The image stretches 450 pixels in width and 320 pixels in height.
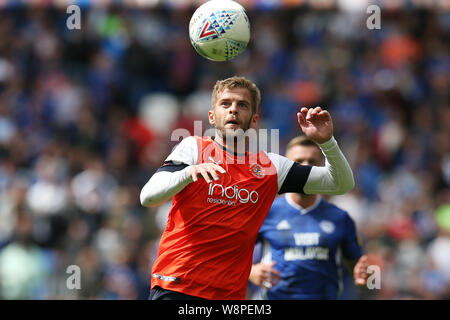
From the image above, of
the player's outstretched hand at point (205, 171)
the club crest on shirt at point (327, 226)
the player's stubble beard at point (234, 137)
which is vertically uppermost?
the player's stubble beard at point (234, 137)

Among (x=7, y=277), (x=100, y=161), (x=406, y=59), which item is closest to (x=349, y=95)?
(x=406, y=59)

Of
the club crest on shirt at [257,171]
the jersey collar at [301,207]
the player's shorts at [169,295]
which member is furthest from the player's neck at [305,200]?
the player's shorts at [169,295]

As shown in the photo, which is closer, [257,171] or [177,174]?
[177,174]

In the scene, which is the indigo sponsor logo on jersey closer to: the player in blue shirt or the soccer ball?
the soccer ball

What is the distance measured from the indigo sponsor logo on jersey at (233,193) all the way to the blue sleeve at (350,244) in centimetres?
200

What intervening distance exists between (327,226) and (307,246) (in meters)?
0.30

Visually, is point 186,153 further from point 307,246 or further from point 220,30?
point 307,246

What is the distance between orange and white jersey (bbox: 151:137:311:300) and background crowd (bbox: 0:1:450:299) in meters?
5.18

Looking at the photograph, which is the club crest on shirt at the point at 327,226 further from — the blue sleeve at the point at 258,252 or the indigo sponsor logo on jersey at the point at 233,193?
the indigo sponsor logo on jersey at the point at 233,193

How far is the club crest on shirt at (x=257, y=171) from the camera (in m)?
5.35

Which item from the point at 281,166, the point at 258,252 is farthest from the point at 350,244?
the point at 281,166

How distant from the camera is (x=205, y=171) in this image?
4688mm

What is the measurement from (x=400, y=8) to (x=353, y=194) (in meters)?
6.51

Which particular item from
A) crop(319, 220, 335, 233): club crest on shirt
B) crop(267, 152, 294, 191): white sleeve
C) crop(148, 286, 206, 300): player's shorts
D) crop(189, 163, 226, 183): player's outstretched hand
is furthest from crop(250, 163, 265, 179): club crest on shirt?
crop(319, 220, 335, 233): club crest on shirt
